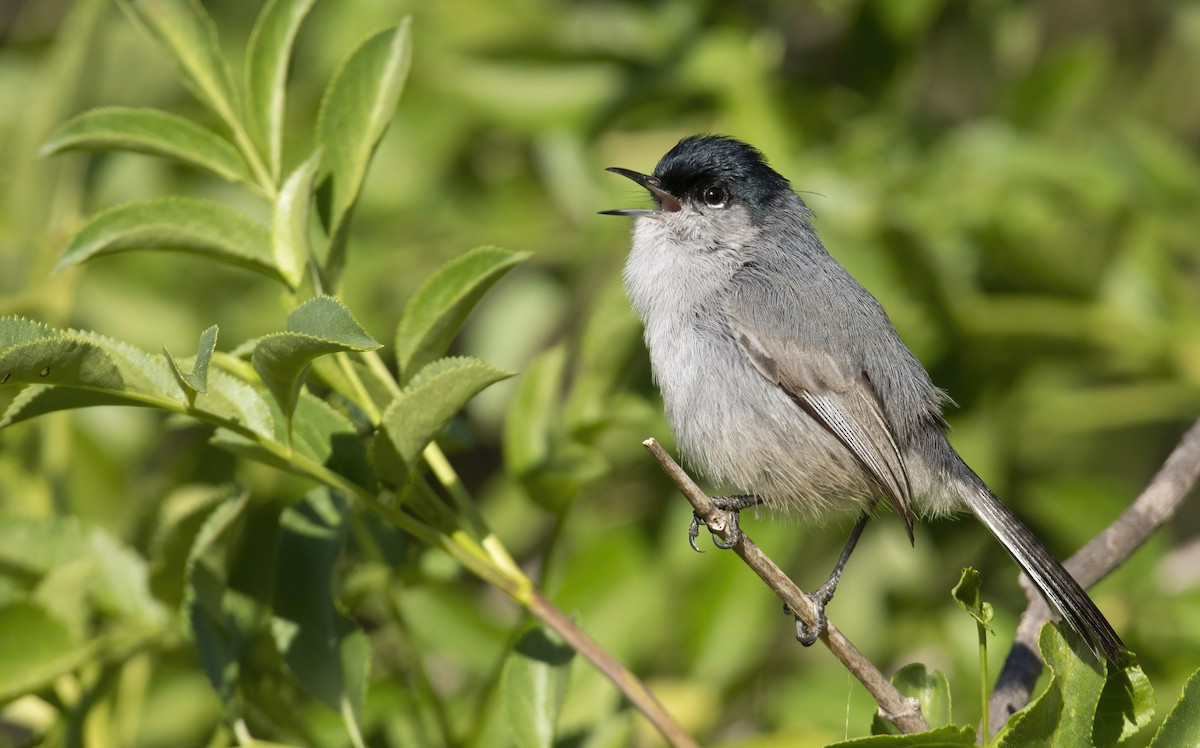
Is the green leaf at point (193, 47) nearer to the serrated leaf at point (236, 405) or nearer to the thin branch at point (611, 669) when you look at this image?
the serrated leaf at point (236, 405)

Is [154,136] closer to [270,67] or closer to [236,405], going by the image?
[270,67]

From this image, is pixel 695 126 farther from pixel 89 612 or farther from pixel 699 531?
pixel 89 612

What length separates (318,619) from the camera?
6.48 ft

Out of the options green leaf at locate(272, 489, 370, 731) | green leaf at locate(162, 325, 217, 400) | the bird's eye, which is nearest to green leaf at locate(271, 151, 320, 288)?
green leaf at locate(162, 325, 217, 400)

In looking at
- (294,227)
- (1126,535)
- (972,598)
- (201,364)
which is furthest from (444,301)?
(1126,535)

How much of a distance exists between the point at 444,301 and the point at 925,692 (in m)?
0.89

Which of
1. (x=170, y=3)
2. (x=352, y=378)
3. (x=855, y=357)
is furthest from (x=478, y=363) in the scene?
(x=855, y=357)

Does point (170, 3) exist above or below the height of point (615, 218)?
above

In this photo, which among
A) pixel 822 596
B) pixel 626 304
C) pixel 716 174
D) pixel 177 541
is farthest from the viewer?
pixel 716 174

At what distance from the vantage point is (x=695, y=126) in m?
3.67

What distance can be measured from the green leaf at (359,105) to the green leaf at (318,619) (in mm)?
511

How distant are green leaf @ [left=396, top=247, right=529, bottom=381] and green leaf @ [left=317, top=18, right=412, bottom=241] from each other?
19 centimetres

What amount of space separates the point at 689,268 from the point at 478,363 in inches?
56.4

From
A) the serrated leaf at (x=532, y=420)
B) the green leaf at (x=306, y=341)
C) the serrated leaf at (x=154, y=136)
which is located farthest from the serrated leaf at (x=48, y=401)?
the serrated leaf at (x=532, y=420)
